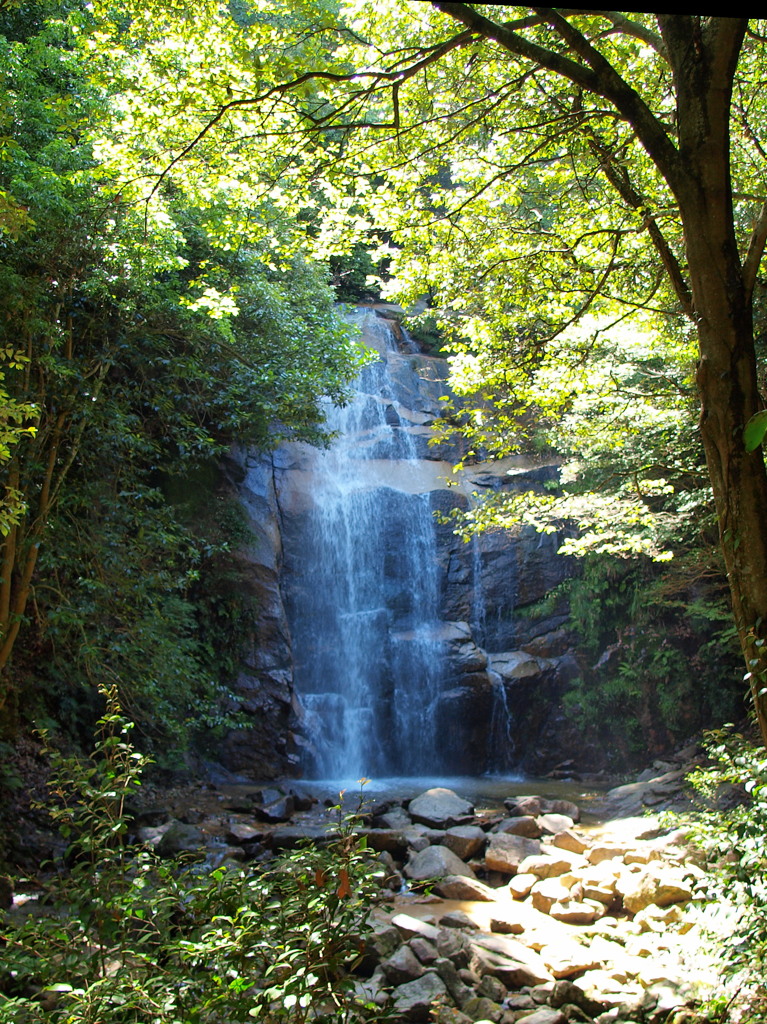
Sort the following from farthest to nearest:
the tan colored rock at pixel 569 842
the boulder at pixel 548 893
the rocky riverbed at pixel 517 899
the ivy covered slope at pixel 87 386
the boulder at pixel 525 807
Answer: the boulder at pixel 525 807 < the tan colored rock at pixel 569 842 < the ivy covered slope at pixel 87 386 < the boulder at pixel 548 893 < the rocky riverbed at pixel 517 899

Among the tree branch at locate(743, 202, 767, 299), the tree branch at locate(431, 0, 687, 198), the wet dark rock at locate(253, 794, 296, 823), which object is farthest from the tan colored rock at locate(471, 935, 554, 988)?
the tree branch at locate(431, 0, 687, 198)

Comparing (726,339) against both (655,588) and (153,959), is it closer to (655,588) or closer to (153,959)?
(153,959)

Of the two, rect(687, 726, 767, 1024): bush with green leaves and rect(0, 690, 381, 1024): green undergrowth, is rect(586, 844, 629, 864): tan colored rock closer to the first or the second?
rect(687, 726, 767, 1024): bush with green leaves

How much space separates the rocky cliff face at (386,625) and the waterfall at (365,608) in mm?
28

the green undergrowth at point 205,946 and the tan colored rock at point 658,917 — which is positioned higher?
the green undergrowth at point 205,946

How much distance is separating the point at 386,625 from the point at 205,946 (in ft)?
44.1

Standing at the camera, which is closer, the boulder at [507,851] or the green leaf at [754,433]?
the green leaf at [754,433]

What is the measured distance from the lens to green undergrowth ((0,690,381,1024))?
2213 millimetres

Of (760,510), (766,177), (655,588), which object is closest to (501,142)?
(766,177)

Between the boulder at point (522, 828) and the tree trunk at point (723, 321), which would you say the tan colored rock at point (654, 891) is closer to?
the boulder at point (522, 828)

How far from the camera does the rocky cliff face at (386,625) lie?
13.8 m

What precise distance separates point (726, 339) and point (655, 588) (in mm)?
10449

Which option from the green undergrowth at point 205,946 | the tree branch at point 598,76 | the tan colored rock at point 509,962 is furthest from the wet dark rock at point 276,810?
the tree branch at point 598,76

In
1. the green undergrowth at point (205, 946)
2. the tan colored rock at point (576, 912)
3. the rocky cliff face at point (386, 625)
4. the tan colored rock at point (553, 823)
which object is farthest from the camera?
the rocky cliff face at point (386, 625)
